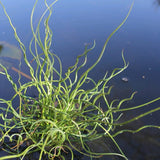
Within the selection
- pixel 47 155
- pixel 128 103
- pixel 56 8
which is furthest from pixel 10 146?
pixel 56 8

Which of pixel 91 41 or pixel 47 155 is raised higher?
pixel 91 41

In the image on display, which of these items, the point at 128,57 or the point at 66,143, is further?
the point at 128,57

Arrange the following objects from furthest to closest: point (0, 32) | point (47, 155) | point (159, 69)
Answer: point (0, 32) < point (159, 69) < point (47, 155)

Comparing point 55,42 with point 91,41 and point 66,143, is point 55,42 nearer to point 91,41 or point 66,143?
point 91,41

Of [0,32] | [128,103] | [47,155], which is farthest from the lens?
[0,32]

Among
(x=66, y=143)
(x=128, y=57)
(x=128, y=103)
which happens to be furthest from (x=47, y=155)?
(x=128, y=57)

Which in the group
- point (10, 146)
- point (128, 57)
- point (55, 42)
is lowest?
point (10, 146)

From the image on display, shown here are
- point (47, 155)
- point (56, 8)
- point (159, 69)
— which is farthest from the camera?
point (56, 8)

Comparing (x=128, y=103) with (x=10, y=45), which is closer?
(x=128, y=103)

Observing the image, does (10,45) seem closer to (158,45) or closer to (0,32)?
(0,32)
